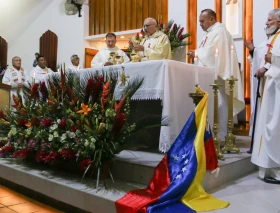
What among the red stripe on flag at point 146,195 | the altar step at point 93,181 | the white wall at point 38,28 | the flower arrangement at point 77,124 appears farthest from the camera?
the white wall at point 38,28

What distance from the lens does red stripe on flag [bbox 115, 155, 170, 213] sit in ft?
6.18

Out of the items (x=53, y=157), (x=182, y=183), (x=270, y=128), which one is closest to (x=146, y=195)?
(x=182, y=183)

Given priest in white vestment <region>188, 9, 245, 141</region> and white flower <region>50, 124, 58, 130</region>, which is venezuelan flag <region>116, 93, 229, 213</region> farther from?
priest in white vestment <region>188, 9, 245, 141</region>

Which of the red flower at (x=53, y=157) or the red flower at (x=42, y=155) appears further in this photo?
the red flower at (x=42, y=155)

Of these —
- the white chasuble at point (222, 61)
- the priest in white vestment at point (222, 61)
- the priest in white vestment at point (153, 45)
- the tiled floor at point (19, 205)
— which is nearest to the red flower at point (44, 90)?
the tiled floor at point (19, 205)

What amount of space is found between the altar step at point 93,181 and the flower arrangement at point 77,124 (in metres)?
0.14

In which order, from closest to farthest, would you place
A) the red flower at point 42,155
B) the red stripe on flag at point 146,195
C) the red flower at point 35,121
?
the red stripe on flag at point 146,195 < the red flower at point 42,155 < the red flower at point 35,121

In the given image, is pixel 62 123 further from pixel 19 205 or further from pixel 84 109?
pixel 19 205

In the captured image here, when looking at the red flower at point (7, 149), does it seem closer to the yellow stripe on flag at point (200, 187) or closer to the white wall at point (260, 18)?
the yellow stripe on flag at point (200, 187)

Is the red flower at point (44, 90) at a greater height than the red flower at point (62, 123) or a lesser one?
greater

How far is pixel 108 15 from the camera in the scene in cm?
770

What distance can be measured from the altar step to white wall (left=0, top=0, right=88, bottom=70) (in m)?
5.39

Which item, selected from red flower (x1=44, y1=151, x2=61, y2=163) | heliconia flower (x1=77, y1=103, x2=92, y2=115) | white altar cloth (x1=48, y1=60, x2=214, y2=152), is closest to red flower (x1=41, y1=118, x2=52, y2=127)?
red flower (x1=44, y1=151, x2=61, y2=163)

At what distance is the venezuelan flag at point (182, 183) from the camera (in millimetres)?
1915
